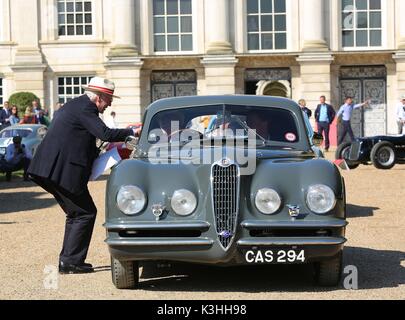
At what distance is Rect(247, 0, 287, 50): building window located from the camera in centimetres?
3875

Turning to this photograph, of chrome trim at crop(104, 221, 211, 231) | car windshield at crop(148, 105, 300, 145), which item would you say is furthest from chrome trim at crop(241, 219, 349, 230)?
car windshield at crop(148, 105, 300, 145)

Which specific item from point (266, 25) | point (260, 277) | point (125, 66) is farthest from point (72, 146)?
point (266, 25)

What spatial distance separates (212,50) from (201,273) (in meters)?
29.2

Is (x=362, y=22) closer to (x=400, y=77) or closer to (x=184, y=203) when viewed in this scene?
(x=400, y=77)

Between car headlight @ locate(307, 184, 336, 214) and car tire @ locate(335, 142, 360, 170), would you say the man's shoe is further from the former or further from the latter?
car tire @ locate(335, 142, 360, 170)

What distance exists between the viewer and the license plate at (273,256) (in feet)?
26.5

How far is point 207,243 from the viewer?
26.3ft

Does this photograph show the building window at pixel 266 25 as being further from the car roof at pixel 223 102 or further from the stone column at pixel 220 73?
the car roof at pixel 223 102

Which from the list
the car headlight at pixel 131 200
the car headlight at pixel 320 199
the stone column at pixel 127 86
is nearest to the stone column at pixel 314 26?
the stone column at pixel 127 86

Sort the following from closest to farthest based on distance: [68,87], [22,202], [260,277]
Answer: [260,277]
[22,202]
[68,87]

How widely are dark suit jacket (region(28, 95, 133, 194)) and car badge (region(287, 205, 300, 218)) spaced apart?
2.01m

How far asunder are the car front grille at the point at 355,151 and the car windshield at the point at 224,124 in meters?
13.4

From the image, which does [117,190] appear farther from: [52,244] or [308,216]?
[52,244]
